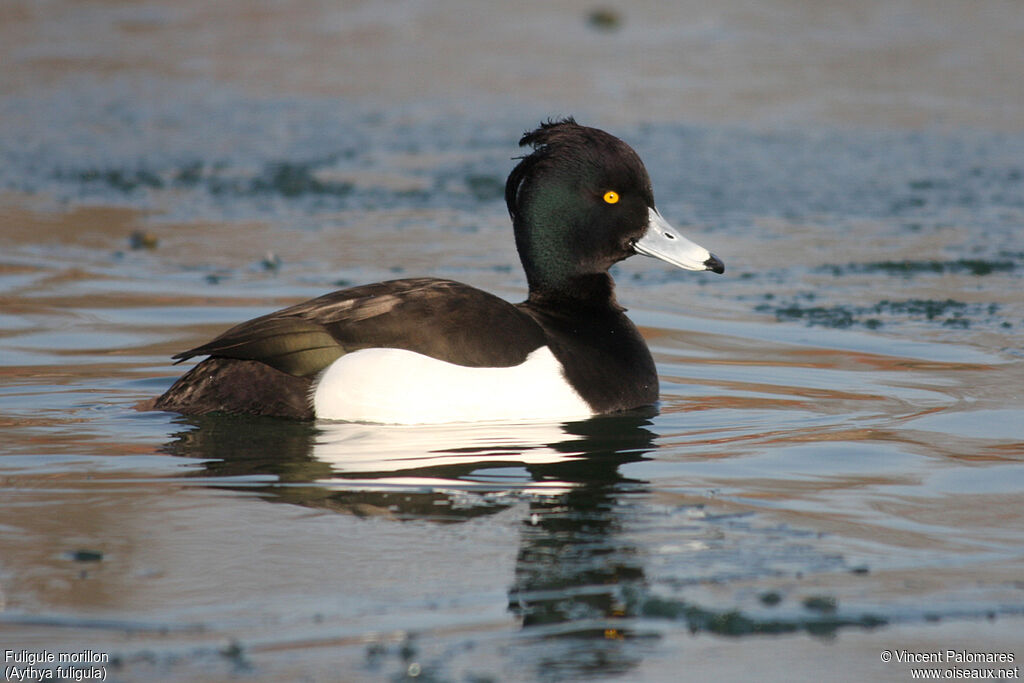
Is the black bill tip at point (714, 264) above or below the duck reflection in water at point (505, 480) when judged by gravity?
above

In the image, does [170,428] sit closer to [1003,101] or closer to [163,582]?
[163,582]

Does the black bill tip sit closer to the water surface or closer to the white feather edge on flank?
the water surface

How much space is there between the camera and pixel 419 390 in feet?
17.9

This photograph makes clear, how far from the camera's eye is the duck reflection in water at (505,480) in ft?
12.1

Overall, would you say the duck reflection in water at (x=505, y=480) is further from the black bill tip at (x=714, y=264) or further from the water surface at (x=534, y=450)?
the black bill tip at (x=714, y=264)

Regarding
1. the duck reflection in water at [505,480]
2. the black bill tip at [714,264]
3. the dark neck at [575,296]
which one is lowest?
the duck reflection in water at [505,480]

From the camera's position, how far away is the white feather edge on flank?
17.8 ft

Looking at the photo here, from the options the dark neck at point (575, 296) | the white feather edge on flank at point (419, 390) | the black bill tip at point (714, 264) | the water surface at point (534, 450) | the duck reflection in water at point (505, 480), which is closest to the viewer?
the water surface at point (534, 450)

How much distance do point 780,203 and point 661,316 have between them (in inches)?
97.7

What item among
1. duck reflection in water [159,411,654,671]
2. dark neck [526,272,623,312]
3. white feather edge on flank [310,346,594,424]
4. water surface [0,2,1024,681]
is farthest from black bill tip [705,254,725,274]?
white feather edge on flank [310,346,594,424]

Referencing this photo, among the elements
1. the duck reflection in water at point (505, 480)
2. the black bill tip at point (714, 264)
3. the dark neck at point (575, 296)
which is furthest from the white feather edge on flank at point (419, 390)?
the black bill tip at point (714, 264)

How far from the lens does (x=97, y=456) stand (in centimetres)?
A: 511

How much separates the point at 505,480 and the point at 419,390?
2.74ft

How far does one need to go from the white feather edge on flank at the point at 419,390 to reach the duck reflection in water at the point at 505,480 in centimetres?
6
